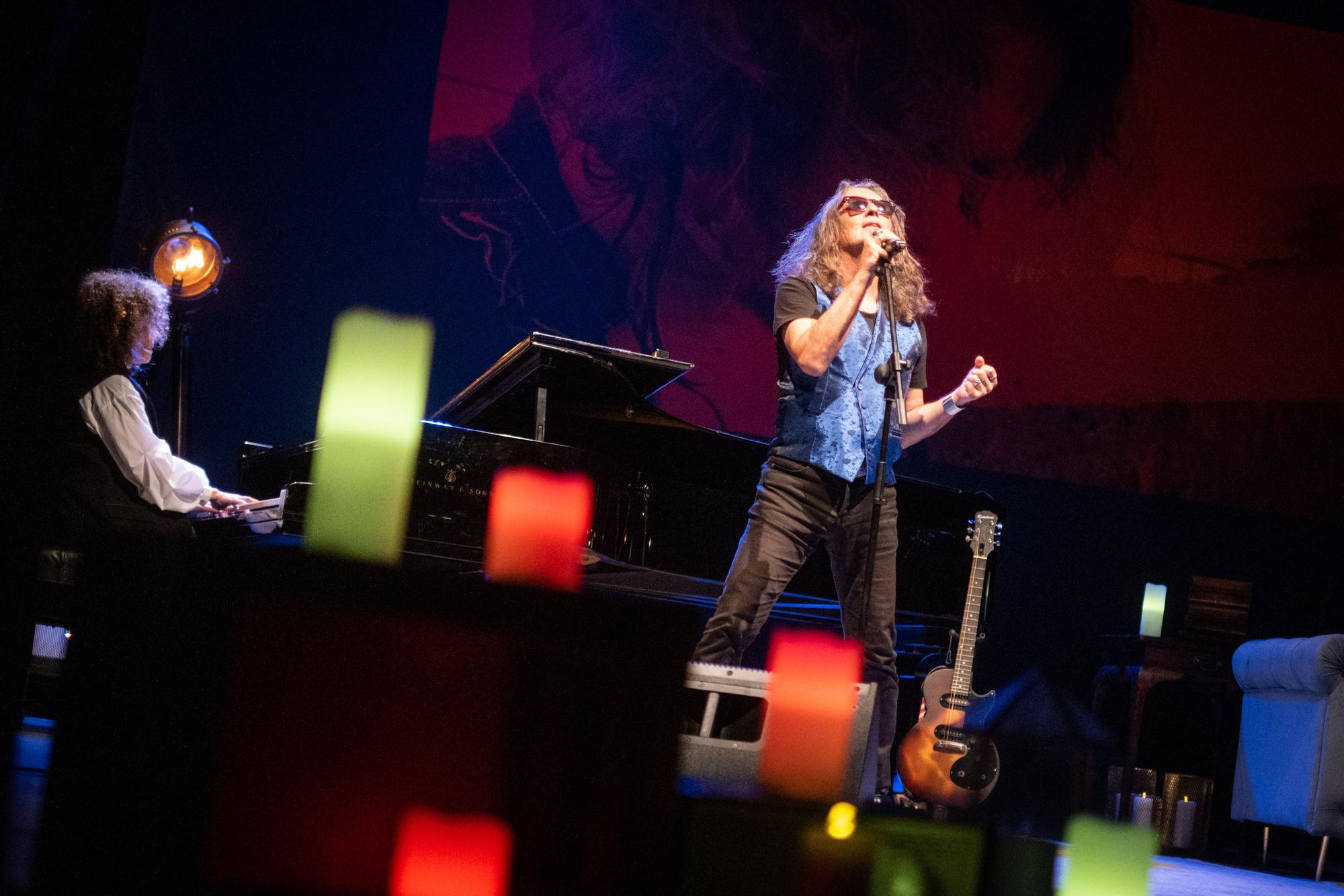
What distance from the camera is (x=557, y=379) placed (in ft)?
12.1

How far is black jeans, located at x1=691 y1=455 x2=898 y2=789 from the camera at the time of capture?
266 cm

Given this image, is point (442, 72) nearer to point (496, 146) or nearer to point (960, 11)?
point (496, 146)

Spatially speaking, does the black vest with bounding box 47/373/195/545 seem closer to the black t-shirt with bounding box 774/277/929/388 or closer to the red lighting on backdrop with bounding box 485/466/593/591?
the red lighting on backdrop with bounding box 485/466/593/591

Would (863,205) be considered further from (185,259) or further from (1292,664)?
(185,259)

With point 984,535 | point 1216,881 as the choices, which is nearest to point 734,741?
point 984,535

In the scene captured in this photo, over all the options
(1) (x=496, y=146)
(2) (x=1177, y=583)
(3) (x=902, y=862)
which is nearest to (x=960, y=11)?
(1) (x=496, y=146)

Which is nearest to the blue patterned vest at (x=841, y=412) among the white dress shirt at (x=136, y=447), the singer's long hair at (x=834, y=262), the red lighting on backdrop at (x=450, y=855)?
the singer's long hair at (x=834, y=262)

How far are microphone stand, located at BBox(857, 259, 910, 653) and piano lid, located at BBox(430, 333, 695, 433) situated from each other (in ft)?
3.36

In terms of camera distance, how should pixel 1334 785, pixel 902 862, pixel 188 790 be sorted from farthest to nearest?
1. pixel 1334 785
2. pixel 902 862
3. pixel 188 790

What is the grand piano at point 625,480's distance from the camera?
10.9ft

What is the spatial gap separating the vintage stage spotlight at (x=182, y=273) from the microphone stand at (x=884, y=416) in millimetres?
2829

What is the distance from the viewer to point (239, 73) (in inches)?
186

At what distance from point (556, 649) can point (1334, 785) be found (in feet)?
12.7

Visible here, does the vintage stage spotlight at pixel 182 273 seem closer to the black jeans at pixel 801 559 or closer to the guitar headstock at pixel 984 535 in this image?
the black jeans at pixel 801 559
